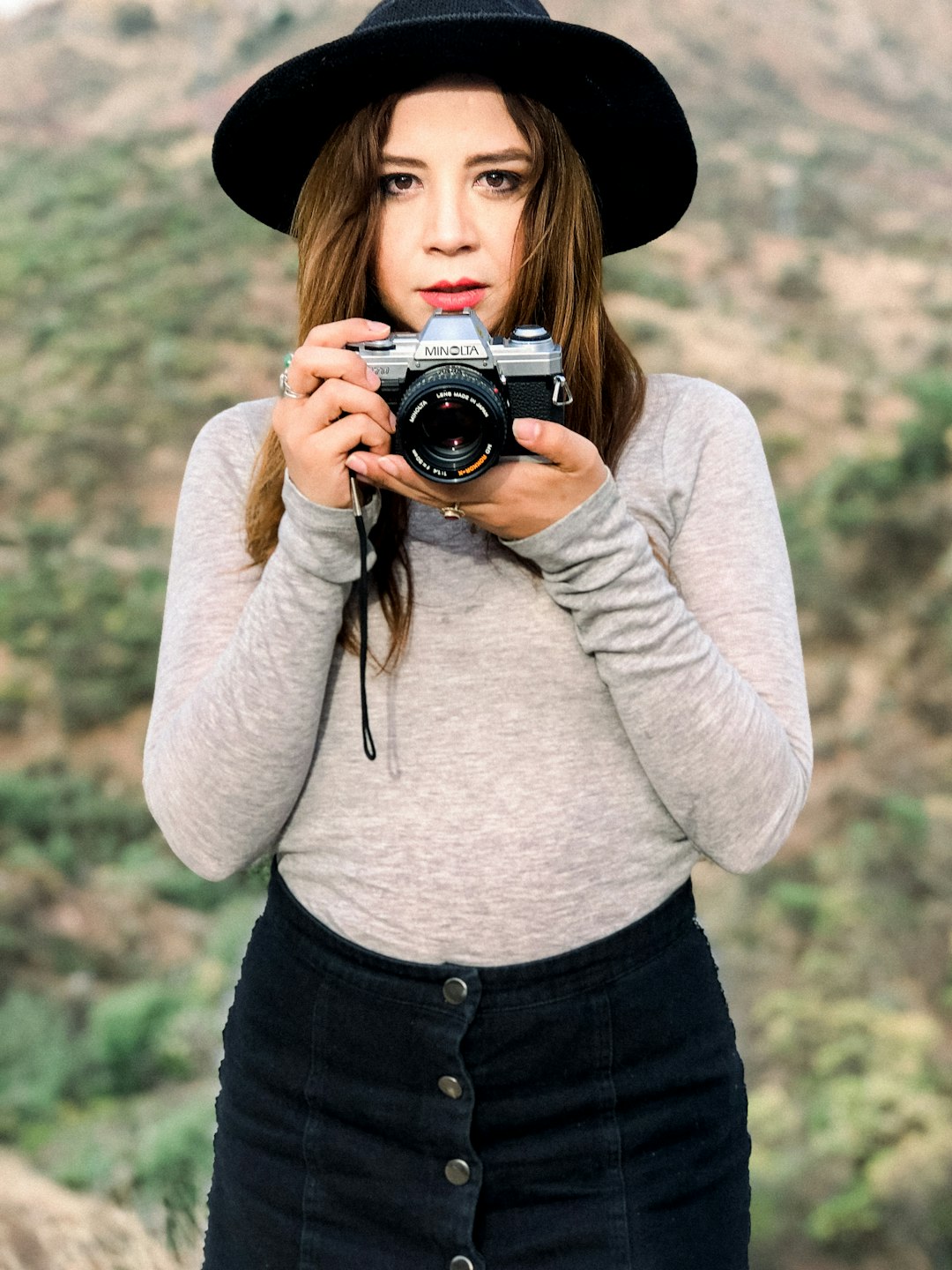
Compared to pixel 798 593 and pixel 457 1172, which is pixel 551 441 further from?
pixel 798 593

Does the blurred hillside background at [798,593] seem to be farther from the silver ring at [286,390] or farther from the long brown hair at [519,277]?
the silver ring at [286,390]

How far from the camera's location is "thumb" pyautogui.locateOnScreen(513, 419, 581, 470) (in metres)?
1.14

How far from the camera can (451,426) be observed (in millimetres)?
1176

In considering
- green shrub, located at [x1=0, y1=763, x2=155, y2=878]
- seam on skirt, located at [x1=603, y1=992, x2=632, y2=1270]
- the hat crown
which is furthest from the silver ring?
green shrub, located at [x1=0, y1=763, x2=155, y2=878]

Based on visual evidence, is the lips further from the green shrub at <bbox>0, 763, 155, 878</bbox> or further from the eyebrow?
the green shrub at <bbox>0, 763, 155, 878</bbox>

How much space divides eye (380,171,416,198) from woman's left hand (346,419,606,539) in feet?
1.18

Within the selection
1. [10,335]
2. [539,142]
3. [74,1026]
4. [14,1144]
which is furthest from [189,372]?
[539,142]

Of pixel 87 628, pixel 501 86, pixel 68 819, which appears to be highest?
pixel 501 86

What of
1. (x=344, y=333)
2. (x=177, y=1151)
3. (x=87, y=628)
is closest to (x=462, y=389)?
(x=344, y=333)

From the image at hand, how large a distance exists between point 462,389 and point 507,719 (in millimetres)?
322

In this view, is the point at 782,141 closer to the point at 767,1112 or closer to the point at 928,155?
the point at 928,155

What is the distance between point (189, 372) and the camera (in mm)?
9695

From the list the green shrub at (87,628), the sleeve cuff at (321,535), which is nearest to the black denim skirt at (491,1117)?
the sleeve cuff at (321,535)

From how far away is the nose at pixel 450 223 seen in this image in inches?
51.5
